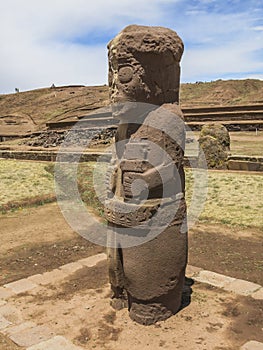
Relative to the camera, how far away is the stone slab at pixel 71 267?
18.7ft

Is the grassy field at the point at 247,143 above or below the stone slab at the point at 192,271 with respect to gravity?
above

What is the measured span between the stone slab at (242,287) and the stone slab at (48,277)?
217 centimetres

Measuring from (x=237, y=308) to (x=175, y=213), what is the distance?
1.36m

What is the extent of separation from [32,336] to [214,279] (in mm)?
2374

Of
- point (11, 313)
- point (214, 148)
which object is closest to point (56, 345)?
point (11, 313)

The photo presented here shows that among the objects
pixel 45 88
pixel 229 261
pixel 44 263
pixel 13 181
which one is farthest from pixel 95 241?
pixel 45 88

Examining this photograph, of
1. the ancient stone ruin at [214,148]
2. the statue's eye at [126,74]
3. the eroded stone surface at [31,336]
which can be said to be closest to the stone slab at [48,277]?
the eroded stone surface at [31,336]

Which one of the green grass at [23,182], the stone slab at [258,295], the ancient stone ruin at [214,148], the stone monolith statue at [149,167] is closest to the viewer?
the stone monolith statue at [149,167]

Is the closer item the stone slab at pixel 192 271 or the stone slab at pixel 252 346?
the stone slab at pixel 252 346

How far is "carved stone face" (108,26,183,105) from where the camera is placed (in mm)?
3754

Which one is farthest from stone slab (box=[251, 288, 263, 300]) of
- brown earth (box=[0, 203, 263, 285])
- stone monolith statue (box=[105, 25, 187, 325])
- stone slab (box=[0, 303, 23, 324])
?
stone slab (box=[0, 303, 23, 324])

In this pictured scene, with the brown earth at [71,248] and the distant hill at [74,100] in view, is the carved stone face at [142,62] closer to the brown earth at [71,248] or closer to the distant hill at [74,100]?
the brown earth at [71,248]

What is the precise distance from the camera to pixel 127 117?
395 centimetres

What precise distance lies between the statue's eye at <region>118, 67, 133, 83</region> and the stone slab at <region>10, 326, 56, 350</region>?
2.55 metres
